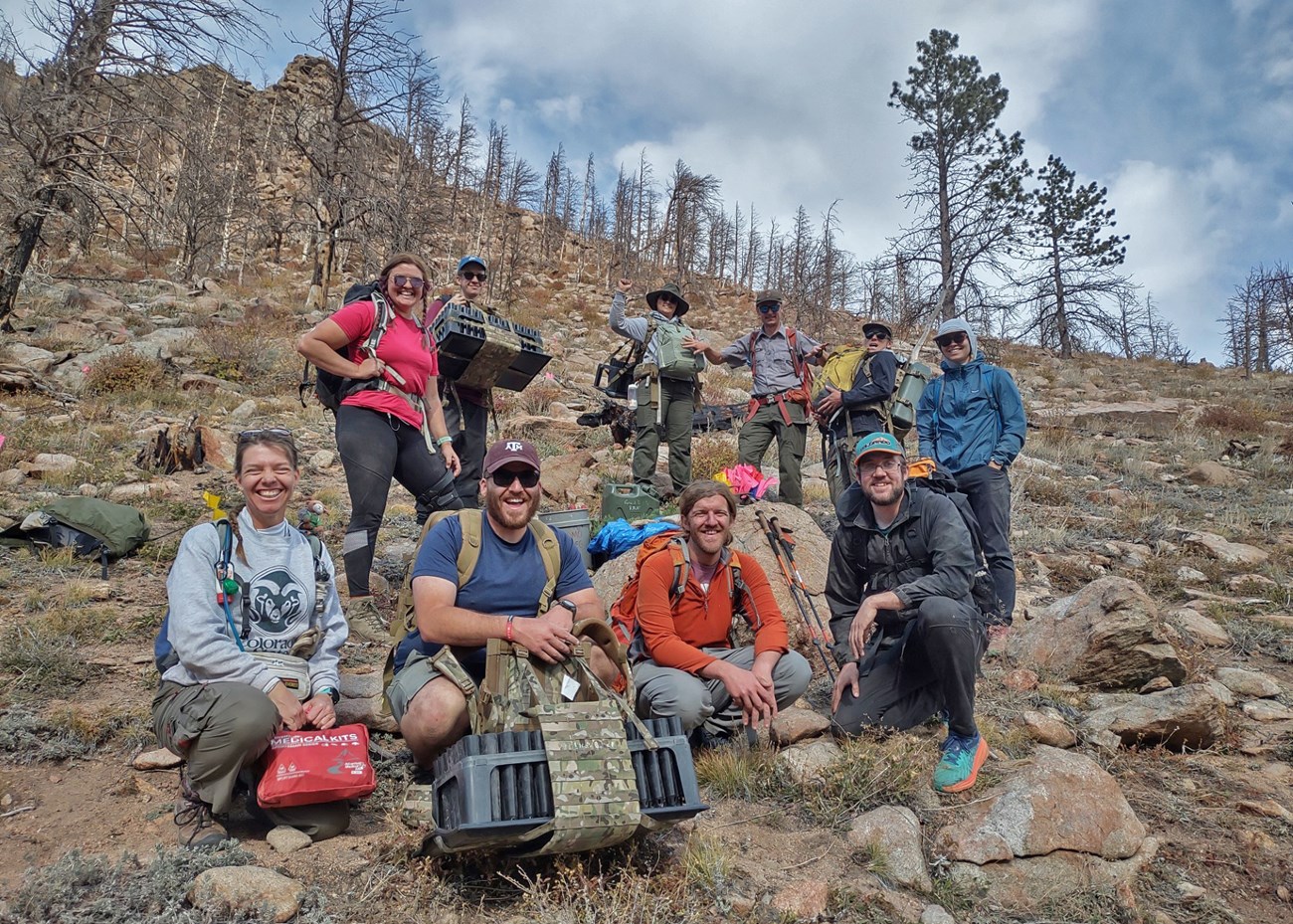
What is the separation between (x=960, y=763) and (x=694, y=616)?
1.36 m

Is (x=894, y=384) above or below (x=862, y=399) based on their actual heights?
above

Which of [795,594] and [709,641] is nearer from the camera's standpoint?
[709,641]

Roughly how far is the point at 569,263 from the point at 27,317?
3080cm

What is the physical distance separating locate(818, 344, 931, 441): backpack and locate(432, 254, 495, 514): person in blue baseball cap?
3.26m

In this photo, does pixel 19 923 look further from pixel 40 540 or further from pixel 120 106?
pixel 120 106

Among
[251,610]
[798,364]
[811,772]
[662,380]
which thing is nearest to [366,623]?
[251,610]

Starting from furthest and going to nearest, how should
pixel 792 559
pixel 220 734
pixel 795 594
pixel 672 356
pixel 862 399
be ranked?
1. pixel 672 356
2. pixel 862 399
3. pixel 792 559
4. pixel 795 594
5. pixel 220 734

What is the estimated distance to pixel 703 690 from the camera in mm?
3455

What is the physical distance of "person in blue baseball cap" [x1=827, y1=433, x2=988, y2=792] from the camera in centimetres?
347

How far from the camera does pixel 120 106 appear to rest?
11.1 m

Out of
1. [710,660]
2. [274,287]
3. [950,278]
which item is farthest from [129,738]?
[274,287]

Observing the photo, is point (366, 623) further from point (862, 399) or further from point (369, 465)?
point (862, 399)

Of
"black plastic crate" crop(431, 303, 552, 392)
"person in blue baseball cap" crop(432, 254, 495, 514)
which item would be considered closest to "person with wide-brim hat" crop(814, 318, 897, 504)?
"black plastic crate" crop(431, 303, 552, 392)

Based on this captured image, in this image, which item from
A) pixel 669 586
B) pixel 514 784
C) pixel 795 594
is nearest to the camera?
pixel 514 784
